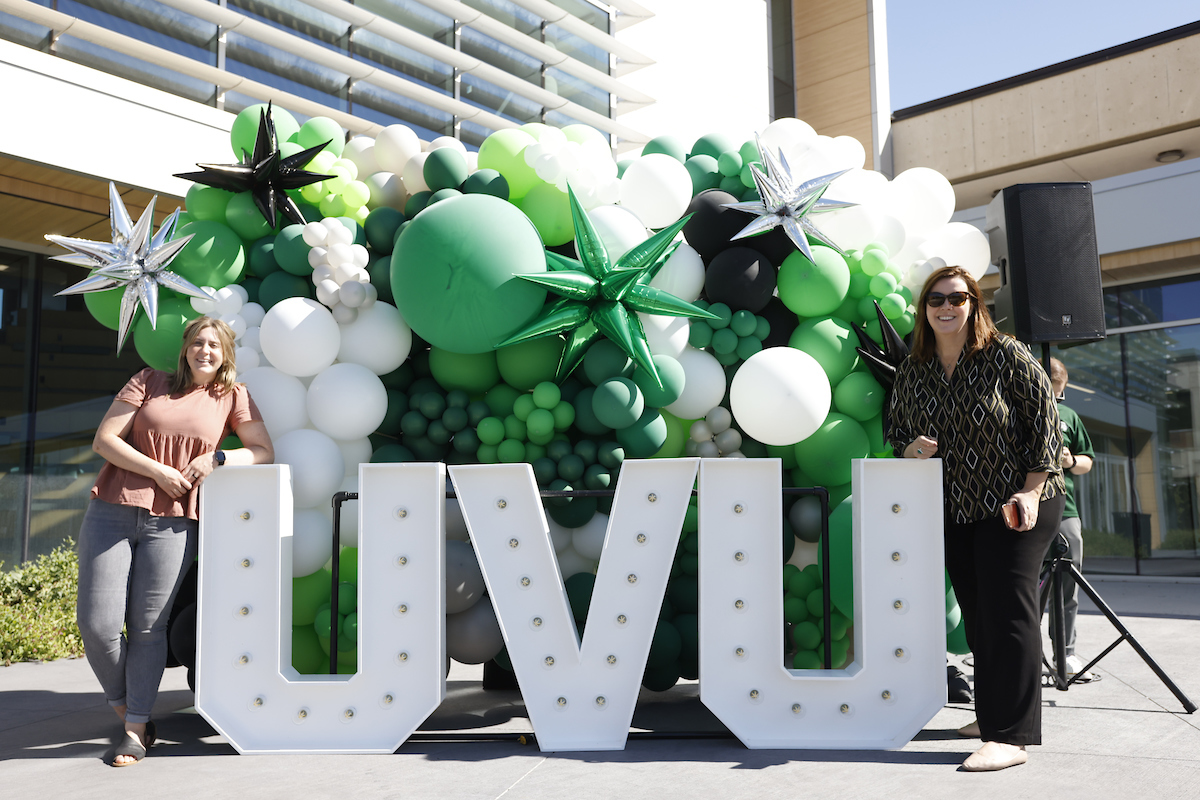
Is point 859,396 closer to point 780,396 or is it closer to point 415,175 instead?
point 780,396

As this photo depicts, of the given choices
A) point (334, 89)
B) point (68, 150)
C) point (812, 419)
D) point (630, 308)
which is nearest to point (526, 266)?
point (630, 308)

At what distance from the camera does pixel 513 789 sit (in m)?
2.56

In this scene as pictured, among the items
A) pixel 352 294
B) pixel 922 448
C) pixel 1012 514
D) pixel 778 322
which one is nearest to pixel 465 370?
pixel 352 294

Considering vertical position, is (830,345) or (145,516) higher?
(830,345)

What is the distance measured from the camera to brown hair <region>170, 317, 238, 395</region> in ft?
10.4

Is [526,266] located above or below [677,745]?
above

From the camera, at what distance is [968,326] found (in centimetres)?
296

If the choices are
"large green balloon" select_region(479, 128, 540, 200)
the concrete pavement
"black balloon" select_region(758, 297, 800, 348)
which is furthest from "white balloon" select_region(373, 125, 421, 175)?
the concrete pavement

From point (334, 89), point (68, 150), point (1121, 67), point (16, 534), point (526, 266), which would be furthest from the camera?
point (1121, 67)

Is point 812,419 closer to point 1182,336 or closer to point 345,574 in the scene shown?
point 345,574

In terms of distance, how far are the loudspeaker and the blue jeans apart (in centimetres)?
365

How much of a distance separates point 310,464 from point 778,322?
2.00 meters

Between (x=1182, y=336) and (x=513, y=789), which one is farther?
(x=1182, y=336)

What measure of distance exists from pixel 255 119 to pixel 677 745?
319cm
